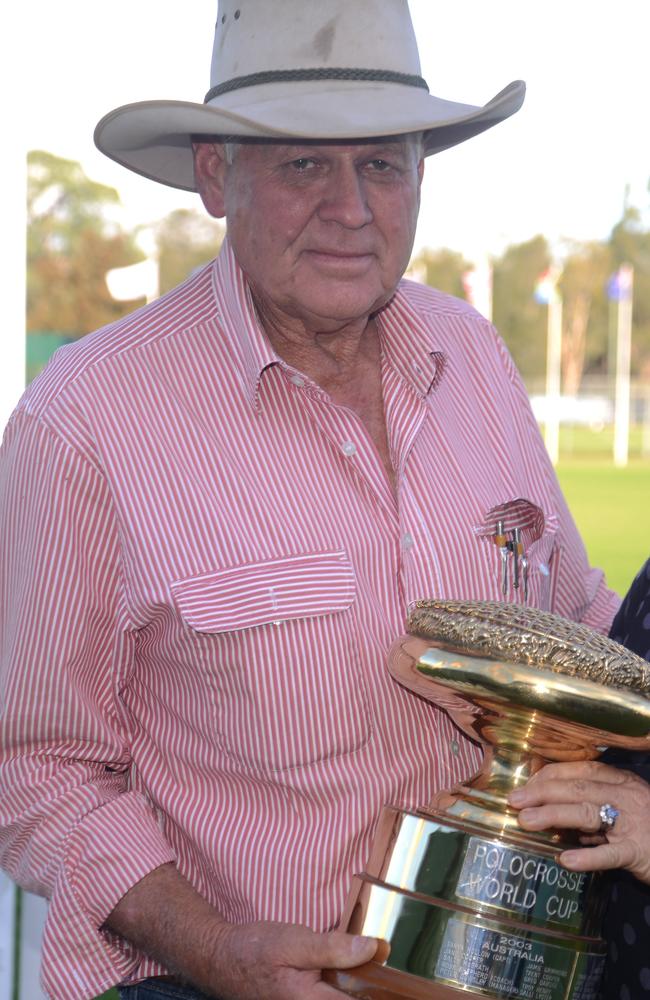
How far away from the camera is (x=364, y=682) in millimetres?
2244

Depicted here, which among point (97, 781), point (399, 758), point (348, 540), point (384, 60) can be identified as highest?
point (384, 60)

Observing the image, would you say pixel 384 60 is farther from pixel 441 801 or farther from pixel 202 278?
pixel 441 801

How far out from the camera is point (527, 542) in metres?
2.53

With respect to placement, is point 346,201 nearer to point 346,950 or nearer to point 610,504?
point 346,950

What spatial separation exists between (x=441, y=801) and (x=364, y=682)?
1.03 ft

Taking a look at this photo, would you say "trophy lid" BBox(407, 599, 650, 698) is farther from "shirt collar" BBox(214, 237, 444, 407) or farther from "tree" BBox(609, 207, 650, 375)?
"tree" BBox(609, 207, 650, 375)

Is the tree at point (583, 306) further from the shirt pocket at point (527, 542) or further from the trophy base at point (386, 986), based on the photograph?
the trophy base at point (386, 986)

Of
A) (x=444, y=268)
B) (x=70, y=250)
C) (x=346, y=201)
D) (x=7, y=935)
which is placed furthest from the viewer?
(x=444, y=268)

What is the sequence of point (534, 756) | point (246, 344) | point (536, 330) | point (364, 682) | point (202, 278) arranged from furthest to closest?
point (536, 330), point (202, 278), point (246, 344), point (364, 682), point (534, 756)

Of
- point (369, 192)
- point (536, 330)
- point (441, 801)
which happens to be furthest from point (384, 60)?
point (536, 330)

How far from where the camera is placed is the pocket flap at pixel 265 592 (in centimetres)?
217

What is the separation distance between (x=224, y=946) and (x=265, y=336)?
0.98 m

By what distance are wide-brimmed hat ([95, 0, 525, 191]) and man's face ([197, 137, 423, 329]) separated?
0.25 feet

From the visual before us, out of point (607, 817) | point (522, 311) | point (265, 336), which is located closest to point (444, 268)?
point (522, 311)
